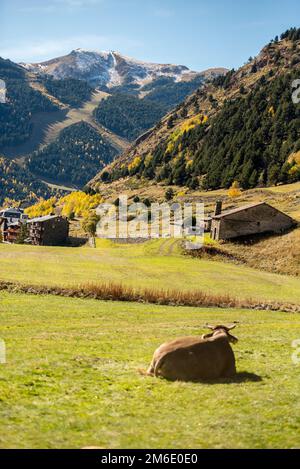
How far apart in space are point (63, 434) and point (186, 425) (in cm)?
337

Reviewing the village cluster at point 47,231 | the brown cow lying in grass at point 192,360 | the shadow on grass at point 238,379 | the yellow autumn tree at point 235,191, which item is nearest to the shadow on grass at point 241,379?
the shadow on grass at point 238,379

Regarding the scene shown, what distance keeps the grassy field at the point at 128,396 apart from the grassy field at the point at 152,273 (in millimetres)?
24311

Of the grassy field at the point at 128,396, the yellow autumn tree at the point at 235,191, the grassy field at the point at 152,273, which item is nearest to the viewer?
the grassy field at the point at 128,396

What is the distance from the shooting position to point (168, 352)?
1802 cm

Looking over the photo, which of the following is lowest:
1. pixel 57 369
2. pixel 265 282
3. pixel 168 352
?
pixel 265 282

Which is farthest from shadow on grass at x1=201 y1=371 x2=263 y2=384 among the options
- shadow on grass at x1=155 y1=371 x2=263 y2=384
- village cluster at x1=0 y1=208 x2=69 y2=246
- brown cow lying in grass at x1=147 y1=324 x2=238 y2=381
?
village cluster at x1=0 y1=208 x2=69 y2=246

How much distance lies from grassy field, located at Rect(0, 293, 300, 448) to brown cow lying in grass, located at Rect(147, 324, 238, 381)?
22.6 inches

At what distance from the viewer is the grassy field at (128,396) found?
41.1 ft

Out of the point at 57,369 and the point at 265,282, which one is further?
the point at 265,282

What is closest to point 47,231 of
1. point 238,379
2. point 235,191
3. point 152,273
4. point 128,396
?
point 235,191

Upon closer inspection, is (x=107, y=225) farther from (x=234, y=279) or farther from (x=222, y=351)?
(x=222, y=351)

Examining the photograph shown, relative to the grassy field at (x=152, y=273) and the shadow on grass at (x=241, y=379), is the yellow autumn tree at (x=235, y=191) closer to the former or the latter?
A: the grassy field at (x=152, y=273)
